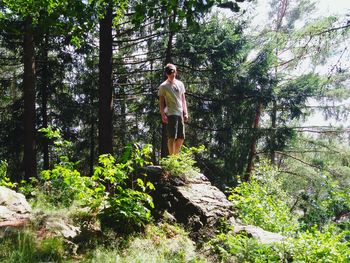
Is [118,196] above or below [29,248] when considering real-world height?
above

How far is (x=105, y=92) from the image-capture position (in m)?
8.80

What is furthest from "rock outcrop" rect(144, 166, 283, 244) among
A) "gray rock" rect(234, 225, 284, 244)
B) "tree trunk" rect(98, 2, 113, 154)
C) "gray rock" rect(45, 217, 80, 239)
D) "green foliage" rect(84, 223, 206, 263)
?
"tree trunk" rect(98, 2, 113, 154)

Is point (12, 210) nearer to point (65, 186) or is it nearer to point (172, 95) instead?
point (65, 186)

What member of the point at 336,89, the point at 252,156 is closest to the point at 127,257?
the point at 252,156

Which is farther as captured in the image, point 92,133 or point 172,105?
point 92,133

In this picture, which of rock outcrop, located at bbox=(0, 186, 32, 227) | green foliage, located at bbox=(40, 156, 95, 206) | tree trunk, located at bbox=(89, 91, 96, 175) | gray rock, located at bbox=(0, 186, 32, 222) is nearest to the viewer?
rock outcrop, located at bbox=(0, 186, 32, 227)

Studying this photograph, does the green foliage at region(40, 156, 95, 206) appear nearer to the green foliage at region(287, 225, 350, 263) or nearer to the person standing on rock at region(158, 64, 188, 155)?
the person standing on rock at region(158, 64, 188, 155)

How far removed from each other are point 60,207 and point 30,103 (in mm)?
7667

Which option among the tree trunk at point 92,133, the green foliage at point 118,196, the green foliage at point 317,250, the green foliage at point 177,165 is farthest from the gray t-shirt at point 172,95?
the tree trunk at point 92,133

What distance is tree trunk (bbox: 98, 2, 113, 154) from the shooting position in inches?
346

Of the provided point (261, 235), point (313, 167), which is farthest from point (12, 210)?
point (313, 167)

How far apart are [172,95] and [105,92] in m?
3.53

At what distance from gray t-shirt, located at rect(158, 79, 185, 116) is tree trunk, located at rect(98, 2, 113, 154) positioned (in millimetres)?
3292

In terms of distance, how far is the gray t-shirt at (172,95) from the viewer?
5855mm
